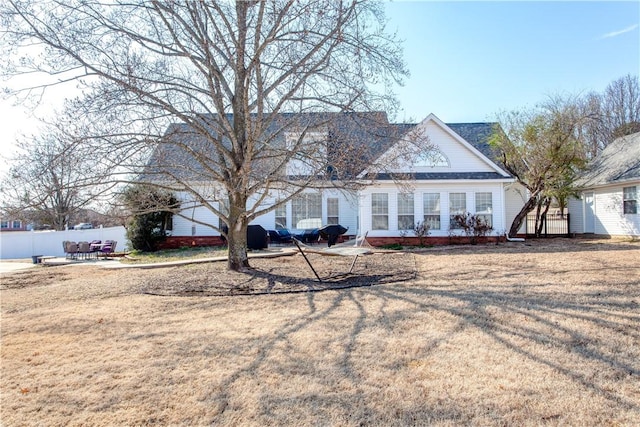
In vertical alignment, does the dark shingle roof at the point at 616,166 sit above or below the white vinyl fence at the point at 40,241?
above

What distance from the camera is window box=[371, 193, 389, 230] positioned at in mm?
17125

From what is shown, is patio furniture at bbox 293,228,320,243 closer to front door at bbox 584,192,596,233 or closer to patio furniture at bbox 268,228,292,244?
patio furniture at bbox 268,228,292,244

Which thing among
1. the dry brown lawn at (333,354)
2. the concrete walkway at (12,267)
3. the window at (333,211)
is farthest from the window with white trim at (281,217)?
the dry brown lawn at (333,354)

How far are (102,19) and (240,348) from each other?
802cm

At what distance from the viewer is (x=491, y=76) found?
44.6 feet

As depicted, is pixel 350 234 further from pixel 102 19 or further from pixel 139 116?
pixel 102 19

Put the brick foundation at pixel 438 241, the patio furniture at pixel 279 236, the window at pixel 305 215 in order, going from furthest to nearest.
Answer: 1. the window at pixel 305 215
2. the patio furniture at pixel 279 236
3. the brick foundation at pixel 438 241

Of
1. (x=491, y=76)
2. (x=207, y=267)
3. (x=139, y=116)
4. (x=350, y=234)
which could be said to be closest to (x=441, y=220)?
(x=350, y=234)

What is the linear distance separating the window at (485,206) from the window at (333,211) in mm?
6325

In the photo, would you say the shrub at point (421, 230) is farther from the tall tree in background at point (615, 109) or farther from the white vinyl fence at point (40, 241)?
the tall tree in background at point (615, 109)

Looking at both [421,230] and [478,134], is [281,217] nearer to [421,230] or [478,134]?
[421,230]

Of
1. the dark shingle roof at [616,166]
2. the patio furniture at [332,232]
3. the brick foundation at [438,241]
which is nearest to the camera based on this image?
the patio furniture at [332,232]

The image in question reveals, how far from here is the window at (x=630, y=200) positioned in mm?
17266

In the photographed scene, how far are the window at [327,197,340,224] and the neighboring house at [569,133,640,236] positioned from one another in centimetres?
1274
